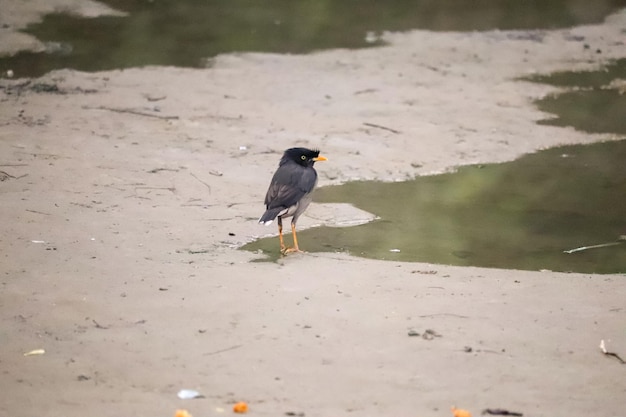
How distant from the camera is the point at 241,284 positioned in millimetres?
6402

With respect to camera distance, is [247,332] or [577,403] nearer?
[577,403]

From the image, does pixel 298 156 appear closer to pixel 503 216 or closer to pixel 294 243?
pixel 294 243

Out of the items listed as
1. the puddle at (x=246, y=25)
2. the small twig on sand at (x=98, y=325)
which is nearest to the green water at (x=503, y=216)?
the small twig on sand at (x=98, y=325)

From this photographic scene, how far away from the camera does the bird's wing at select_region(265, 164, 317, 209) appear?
24.3 ft

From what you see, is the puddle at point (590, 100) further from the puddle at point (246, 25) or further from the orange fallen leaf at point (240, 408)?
the orange fallen leaf at point (240, 408)

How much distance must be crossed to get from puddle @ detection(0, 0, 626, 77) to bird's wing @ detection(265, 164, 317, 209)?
585 centimetres

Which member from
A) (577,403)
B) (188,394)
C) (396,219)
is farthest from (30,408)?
(396,219)

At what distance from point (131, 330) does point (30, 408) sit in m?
1.02

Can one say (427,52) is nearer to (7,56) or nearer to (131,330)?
(7,56)

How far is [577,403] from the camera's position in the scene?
4.95 meters

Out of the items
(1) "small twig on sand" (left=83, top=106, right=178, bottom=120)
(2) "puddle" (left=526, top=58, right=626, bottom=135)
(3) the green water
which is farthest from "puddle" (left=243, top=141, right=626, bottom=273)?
(1) "small twig on sand" (left=83, top=106, right=178, bottom=120)

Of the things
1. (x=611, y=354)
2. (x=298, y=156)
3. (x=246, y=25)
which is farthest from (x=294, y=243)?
(x=246, y=25)

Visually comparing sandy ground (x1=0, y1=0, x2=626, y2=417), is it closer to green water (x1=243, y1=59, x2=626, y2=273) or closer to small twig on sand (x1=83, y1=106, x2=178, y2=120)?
small twig on sand (x1=83, y1=106, x2=178, y2=120)

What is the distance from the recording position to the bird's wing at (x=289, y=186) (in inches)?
291
